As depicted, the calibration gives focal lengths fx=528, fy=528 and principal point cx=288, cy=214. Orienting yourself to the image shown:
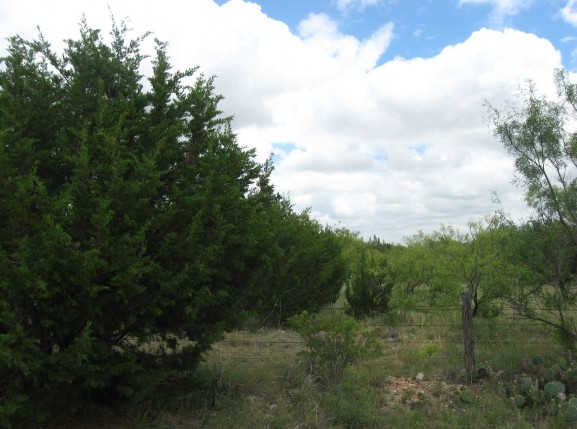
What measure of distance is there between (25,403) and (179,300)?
167 cm

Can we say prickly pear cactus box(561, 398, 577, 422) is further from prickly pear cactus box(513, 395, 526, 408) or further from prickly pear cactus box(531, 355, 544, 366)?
prickly pear cactus box(531, 355, 544, 366)

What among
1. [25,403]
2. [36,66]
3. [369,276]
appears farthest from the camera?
[369,276]

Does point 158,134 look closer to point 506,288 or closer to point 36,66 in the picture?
point 36,66

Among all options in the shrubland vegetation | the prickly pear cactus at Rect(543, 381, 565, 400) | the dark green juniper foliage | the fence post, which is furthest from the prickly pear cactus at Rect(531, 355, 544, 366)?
the dark green juniper foliage

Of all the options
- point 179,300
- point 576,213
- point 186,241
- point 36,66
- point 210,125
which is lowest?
point 179,300

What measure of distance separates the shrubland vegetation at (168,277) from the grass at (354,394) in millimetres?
33

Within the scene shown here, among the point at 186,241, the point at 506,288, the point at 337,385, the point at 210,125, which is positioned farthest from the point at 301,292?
the point at 186,241

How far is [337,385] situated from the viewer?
23.7 feet

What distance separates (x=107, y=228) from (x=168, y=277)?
2.47ft

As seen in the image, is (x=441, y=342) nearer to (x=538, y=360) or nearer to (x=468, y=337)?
(x=538, y=360)

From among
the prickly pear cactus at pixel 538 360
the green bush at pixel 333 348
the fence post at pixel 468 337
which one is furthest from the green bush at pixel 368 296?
the green bush at pixel 333 348

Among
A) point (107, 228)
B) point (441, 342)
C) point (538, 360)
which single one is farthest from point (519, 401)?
point (107, 228)

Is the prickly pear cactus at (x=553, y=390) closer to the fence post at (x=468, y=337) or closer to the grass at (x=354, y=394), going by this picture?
the grass at (x=354, y=394)

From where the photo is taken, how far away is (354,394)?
277 inches
